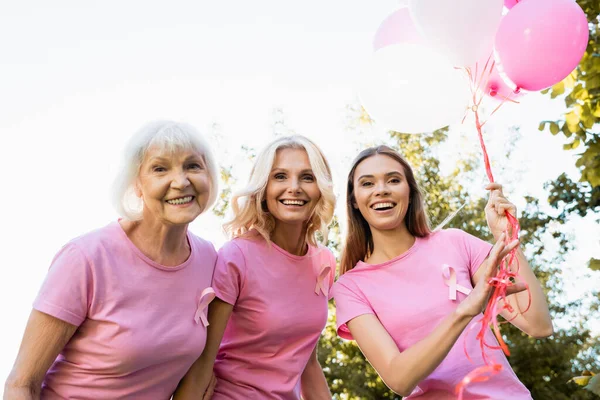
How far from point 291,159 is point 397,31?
0.99 m

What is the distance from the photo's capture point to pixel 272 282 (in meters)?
3.03

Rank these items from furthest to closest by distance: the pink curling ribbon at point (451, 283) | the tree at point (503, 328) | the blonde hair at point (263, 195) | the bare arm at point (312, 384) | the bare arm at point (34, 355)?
the tree at point (503, 328) → the bare arm at point (312, 384) → the blonde hair at point (263, 195) → the pink curling ribbon at point (451, 283) → the bare arm at point (34, 355)

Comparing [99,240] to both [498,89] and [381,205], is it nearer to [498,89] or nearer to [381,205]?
[381,205]

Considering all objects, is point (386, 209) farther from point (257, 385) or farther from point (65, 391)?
point (65, 391)

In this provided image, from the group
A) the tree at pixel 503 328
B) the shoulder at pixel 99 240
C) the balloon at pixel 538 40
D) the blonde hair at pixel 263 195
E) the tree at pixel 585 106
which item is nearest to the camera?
the shoulder at pixel 99 240

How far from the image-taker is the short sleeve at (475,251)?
2.89m

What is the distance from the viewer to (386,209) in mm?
2965

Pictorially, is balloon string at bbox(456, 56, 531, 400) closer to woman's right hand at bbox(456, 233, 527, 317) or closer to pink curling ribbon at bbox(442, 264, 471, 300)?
woman's right hand at bbox(456, 233, 527, 317)

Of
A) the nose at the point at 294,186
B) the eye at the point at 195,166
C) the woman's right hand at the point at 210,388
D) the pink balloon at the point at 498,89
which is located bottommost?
the woman's right hand at the point at 210,388

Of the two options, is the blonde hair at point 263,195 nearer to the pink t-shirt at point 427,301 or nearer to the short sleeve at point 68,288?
the pink t-shirt at point 427,301

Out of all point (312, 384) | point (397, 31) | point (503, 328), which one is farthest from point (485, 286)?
point (503, 328)

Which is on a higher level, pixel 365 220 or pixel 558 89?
pixel 558 89

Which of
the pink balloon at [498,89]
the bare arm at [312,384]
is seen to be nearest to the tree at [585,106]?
the pink balloon at [498,89]

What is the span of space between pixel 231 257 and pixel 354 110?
1390 cm
